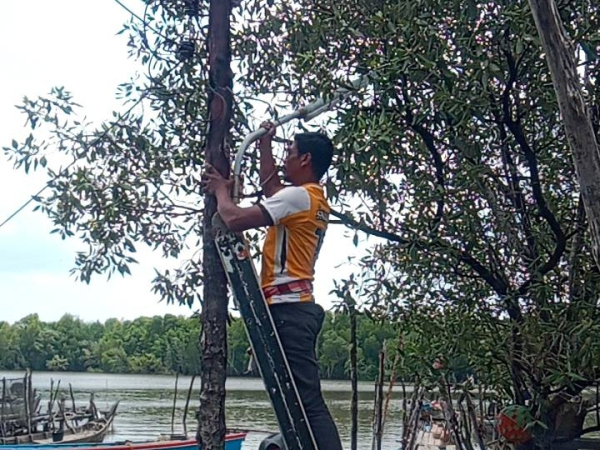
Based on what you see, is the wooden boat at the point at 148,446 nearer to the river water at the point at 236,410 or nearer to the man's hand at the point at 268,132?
the river water at the point at 236,410

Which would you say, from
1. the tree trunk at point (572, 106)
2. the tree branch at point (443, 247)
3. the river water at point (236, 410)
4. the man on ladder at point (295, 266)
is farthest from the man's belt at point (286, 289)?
the river water at point (236, 410)

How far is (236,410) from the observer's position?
3203cm

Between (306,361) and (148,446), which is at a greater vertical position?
(306,361)

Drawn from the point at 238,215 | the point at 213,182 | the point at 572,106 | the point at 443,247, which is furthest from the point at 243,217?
the point at 443,247

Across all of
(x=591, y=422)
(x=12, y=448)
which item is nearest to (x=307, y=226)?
(x=591, y=422)

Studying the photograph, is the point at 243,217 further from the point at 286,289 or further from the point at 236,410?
the point at 236,410

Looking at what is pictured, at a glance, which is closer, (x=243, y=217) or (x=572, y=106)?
(x=243, y=217)

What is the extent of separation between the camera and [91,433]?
2017 centimetres

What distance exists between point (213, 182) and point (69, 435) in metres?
18.3

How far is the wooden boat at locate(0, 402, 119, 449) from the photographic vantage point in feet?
55.5

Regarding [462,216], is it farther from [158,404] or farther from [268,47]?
[158,404]

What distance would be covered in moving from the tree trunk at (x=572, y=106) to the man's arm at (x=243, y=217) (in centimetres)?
137

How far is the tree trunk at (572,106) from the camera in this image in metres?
3.30

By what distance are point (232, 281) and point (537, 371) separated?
2.91 metres
